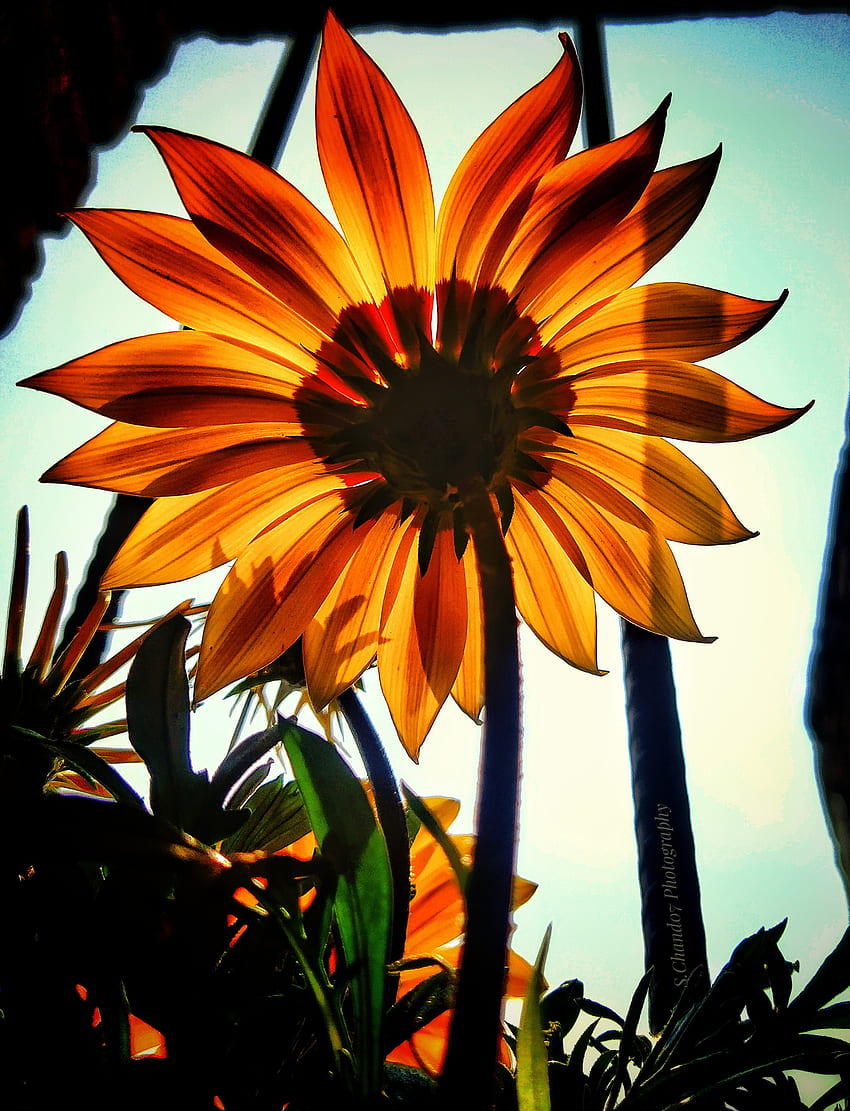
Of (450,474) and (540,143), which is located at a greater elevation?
(540,143)

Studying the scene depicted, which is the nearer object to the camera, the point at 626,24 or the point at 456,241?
the point at 456,241

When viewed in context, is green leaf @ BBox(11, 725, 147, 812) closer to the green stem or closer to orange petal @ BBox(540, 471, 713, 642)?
the green stem

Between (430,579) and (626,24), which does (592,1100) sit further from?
(626,24)

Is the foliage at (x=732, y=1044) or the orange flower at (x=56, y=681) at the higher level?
the orange flower at (x=56, y=681)

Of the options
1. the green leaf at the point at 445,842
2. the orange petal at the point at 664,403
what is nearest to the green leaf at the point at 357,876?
the green leaf at the point at 445,842

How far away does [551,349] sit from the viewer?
1.26 feet

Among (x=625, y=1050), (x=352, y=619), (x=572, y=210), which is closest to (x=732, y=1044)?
(x=625, y=1050)

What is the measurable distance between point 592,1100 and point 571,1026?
0.05m

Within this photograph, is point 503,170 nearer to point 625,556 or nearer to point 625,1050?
point 625,556

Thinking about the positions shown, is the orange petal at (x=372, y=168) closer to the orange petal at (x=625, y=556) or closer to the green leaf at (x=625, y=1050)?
the orange petal at (x=625, y=556)

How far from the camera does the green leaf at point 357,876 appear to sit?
9.5 inches

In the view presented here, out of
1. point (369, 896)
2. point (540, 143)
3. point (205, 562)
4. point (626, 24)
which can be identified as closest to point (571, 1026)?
point (369, 896)

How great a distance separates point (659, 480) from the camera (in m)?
0.39

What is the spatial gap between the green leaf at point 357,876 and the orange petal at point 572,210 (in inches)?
10.1
